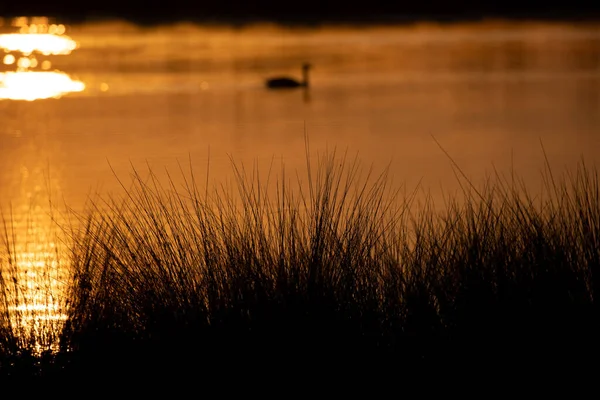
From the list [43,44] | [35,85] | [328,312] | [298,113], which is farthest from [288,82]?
[43,44]

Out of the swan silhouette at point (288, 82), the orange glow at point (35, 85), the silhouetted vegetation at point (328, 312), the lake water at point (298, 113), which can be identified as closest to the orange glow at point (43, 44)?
the lake water at point (298, 113)

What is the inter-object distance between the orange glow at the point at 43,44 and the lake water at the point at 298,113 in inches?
64.8

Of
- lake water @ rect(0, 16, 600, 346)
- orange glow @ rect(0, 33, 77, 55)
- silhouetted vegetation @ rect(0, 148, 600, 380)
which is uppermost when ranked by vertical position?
orange glow @ rect(0, 33, 77, 55)

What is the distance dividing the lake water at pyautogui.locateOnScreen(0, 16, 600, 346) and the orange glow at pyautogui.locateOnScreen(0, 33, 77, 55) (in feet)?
5.40

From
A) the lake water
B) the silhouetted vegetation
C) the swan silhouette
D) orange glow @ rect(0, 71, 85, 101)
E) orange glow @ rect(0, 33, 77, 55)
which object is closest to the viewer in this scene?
the silhouetted vegetation

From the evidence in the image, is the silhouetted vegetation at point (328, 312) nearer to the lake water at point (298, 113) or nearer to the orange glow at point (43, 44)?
the lake water at point (298, 113)

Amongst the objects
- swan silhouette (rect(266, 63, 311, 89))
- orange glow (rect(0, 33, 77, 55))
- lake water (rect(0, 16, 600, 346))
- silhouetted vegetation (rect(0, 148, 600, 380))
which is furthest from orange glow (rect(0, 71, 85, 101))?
silhouetted vegetation (rect(0, 148, 600, 380))

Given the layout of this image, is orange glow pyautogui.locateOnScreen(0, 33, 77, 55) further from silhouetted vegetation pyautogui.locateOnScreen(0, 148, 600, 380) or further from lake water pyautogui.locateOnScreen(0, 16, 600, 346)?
silhouetted vegetation pyautogui.locateOnScreen(0, 148, 600, 380)

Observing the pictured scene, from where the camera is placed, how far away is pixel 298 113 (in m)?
24.2

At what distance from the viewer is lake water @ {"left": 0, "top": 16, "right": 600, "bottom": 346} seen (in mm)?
13859

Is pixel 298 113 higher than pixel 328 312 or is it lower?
higher

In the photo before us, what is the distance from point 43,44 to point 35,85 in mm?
24111

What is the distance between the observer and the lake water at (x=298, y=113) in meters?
13.9

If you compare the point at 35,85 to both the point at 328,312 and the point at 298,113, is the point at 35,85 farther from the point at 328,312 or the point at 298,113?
the point at 328,312
